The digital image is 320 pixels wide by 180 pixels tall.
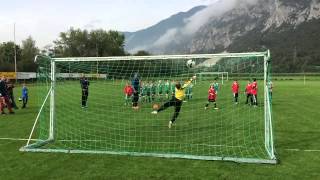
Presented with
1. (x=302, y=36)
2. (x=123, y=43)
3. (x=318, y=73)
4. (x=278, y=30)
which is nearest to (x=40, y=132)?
(x=318, y=73)

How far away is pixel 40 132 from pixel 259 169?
27.7ft

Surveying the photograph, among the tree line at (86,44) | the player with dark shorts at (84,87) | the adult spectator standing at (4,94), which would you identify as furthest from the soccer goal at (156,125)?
the tree line at (86,44)

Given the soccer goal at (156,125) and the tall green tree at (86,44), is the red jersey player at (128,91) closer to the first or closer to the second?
the soccer goal at (156,125)

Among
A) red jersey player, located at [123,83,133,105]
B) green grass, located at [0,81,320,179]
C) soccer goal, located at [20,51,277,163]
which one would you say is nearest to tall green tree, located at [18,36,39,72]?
red jersey player, located at [123,83,133,105]

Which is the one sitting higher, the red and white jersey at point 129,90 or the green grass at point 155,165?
the red and white jersey at point 129,90

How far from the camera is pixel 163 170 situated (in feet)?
34.0

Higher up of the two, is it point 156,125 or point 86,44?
point 86,44

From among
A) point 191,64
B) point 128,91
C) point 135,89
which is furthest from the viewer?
point 128,91

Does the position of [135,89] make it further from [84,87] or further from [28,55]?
[28,55]

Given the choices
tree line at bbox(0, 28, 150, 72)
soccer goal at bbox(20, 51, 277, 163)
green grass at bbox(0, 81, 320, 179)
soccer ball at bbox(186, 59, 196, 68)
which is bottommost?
green grass at bbox(0, 81, 320, 179)

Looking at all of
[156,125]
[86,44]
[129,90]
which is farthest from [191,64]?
[86,44]

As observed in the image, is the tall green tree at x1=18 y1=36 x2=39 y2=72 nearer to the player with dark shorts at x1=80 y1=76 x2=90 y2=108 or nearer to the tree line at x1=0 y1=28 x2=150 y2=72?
the tree line at x1=0 y1=28 x2=150 y2=72

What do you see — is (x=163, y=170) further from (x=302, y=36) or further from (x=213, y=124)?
(x=302, y=36)

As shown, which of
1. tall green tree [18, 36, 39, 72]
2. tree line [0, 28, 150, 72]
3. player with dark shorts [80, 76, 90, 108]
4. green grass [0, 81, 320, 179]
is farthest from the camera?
tree line [0, 28, 150, 72]
